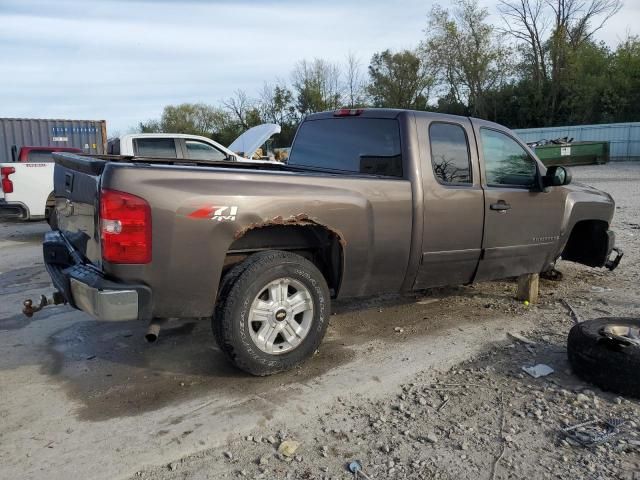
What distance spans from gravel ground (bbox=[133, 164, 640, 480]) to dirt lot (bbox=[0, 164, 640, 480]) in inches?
0.4

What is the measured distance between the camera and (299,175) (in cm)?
375

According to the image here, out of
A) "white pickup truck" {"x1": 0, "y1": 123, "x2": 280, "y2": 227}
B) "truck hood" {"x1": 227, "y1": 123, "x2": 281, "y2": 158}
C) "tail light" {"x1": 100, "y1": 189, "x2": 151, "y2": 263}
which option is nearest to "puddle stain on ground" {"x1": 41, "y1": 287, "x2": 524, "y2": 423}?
"tail light" {"x1": 100, "y1": 189, "x2": 151, "y2": 263}

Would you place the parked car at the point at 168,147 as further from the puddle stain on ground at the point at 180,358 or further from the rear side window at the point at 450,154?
the rear side window at the point at 450,154

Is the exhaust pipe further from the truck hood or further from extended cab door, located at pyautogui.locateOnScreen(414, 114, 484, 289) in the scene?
the truck hood

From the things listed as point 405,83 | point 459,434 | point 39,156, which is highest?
point 405,83

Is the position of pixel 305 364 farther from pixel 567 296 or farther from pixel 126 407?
pixel 567 296

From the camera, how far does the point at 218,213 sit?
3.37 m

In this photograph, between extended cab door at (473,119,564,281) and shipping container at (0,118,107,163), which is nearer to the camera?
extended cab door at (473,119,564,281)

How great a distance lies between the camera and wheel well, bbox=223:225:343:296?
12.3ft

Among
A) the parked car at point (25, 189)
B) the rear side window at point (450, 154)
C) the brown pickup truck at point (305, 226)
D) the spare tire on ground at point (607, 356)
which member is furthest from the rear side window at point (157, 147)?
the spare tire on ground at point (607, 356)

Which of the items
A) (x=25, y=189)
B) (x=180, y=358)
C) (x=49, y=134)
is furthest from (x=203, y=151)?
(x=49, y=134)

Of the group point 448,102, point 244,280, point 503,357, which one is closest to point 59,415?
point 244,280

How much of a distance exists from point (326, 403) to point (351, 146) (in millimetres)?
2331

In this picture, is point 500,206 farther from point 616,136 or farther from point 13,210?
point 616,136
